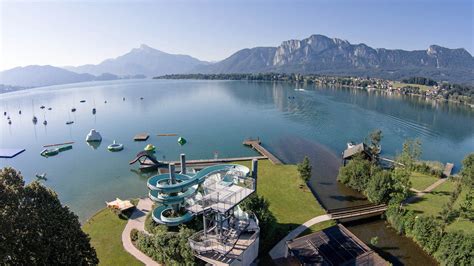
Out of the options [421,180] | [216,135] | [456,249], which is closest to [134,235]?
[456,249]

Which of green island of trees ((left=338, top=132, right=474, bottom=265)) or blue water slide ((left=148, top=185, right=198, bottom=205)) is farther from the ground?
blue water slide ((left=148, top=185, right=198, bottom=205))

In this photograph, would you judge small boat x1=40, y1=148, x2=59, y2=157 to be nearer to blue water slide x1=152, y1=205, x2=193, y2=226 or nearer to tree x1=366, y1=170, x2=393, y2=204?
blue water slide x1=152, y1=205, x2=193, y2=226

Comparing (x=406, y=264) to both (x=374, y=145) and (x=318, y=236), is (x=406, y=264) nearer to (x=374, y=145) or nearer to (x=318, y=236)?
(x=318, y=236)

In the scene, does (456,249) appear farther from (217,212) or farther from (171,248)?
(171,248)

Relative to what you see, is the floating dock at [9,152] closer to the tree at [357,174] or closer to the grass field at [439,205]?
the tree at [357,174]

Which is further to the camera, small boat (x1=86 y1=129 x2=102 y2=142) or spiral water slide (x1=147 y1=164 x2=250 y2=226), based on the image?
small boat (x1=86 y1=129 x2=102 y2=142)

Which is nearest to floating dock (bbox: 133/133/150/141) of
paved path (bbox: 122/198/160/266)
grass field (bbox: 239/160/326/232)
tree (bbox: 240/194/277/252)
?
grass field (bbox: 239/160/326/232)
